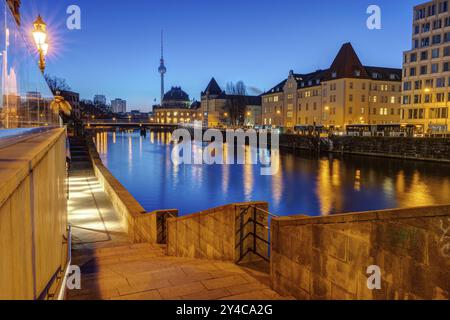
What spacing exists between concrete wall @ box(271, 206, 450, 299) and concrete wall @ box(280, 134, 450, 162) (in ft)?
163

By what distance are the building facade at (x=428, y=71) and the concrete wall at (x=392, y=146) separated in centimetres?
1140

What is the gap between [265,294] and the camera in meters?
6.27

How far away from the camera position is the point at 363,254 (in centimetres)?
492

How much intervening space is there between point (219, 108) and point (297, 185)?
114300 mm

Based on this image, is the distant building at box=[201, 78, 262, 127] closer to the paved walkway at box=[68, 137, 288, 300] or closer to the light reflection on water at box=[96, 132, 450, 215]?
the light reflection on water at box=[96, 132, 450, 215]

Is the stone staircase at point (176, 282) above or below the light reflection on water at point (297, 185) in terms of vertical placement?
above

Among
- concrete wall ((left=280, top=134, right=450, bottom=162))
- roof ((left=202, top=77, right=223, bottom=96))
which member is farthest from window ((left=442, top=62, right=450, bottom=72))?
roof ((left=202, top=77, right=223, bottom=96))

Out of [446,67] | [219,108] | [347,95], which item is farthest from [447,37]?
[219,108]

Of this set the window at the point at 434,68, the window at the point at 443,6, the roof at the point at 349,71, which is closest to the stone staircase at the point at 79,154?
the roof at the point at 349,71

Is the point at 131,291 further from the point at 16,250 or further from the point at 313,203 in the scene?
the point at 313,203

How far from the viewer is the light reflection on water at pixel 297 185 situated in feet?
97.6

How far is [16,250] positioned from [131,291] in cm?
431

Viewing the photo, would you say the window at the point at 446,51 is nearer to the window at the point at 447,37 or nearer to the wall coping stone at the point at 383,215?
the window at the point at 447,37
